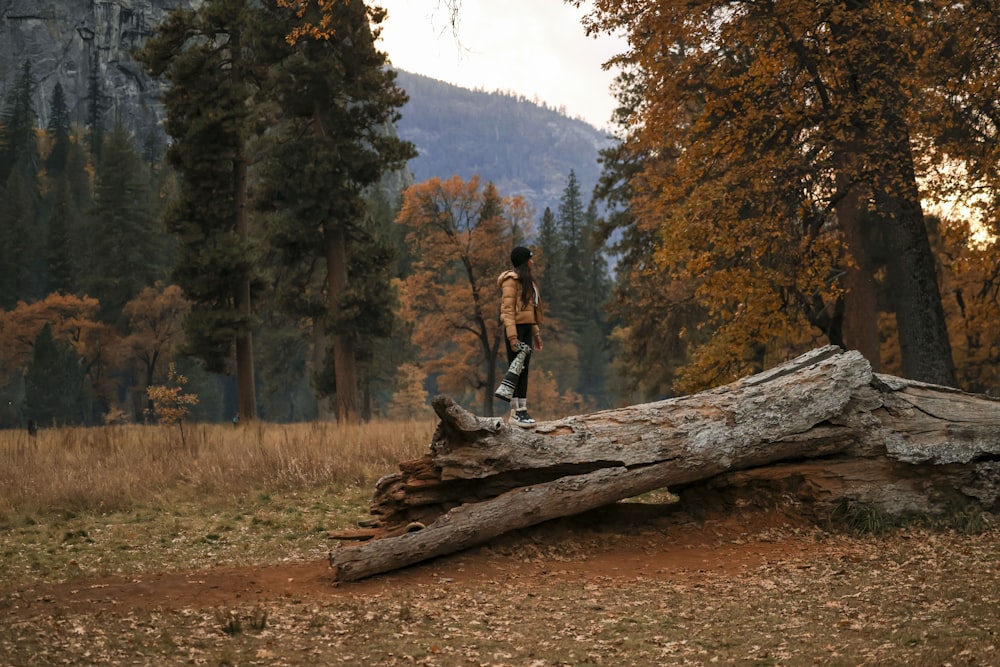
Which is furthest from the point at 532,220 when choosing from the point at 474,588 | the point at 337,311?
the point at 474,588

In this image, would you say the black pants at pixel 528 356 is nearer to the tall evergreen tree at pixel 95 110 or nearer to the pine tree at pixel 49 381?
the pine tree at pixel 49 381

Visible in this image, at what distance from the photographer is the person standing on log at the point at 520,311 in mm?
11656

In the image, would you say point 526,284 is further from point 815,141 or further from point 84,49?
point 84,49

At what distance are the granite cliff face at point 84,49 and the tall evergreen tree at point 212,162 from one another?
93.4 meters

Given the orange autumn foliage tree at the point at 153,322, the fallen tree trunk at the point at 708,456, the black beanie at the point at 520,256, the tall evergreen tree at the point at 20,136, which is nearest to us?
the fallen tree trunk at the point at 708,456

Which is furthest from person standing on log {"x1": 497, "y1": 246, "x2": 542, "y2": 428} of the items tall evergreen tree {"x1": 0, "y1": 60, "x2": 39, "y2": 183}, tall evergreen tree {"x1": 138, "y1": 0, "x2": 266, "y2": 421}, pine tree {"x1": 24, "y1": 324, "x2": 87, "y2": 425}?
tall evergreen tree {"x1": 0, "y1": 60, "x2": 39, "y2": 183}

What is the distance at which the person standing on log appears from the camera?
11.7 meters

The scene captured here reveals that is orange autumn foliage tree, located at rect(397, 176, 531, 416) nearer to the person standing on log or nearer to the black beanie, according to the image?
the person standing on log

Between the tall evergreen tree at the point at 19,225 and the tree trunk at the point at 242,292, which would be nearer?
the tree trunk at the point at 242,292

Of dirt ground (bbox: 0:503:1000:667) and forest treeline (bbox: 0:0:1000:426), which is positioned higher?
forest treeline (bbox: 0:0:1000:426)

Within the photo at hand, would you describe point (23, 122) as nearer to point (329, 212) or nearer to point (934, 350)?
point (329, 212)

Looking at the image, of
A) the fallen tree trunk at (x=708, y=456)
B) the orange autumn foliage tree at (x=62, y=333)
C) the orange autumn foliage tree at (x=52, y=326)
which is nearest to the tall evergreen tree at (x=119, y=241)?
the orange autumn foliage tree at (x=62, y=333)

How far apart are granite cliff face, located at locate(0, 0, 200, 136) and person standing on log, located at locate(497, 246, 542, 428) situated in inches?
4480

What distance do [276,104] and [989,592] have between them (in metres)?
29.7
